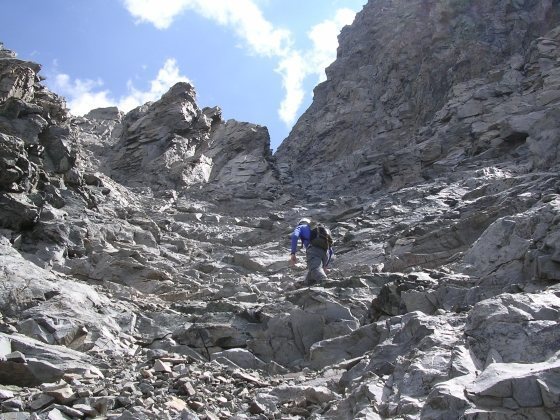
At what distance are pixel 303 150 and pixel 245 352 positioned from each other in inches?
2303

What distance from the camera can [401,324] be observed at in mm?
10508

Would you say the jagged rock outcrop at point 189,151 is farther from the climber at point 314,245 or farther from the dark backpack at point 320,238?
the dark backpack at point 320,238

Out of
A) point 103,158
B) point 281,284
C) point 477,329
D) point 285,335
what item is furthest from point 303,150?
point 477,329

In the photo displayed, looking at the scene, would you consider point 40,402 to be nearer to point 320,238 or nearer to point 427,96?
point 320,238

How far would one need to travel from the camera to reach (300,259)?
27266 millimetres

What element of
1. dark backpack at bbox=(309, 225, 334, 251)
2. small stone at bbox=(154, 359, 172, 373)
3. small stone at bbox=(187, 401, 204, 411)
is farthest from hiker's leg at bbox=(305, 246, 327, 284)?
small stone at bbox=(187, 401, 204, 411)

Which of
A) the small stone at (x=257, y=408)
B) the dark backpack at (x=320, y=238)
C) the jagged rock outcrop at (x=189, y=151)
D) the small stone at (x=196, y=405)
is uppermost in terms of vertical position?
the jagged rock outcrop at (x=189, y=151)

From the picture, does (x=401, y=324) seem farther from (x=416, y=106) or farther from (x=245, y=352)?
(x=416, y=106)

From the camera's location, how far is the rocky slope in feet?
26.9

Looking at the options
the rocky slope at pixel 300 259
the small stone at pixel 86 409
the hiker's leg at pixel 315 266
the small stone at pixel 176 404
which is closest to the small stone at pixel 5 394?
the rocky slope at pixel 300 259

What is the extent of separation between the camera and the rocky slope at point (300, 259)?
8.20 meters

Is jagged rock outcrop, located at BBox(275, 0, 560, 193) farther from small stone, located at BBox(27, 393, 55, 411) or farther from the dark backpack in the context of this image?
small stone, located at BBox(27, 393, 55, 411)

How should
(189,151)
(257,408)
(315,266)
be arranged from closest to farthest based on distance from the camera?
(257,408) < (315,266) < (189,151)

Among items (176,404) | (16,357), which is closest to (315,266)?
(176,404)
